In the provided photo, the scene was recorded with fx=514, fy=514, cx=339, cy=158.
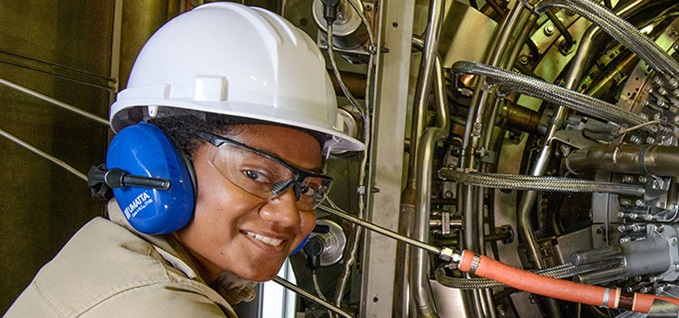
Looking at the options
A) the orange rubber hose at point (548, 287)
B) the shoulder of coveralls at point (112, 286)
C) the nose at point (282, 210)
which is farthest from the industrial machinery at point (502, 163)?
the shoulder of coveralls at point (112, 286)

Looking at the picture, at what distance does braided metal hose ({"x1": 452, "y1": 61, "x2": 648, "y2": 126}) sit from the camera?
1387 mm

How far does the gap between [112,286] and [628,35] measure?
132cm

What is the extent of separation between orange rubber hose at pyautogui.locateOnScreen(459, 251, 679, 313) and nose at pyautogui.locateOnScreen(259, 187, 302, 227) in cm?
47

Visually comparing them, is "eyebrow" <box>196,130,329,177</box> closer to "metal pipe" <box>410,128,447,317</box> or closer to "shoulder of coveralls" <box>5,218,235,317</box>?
"shoulder of coveralls" <box>5,218,235,317</box>

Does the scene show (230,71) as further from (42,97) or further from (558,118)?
(558,118)

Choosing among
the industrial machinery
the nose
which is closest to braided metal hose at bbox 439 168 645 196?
the industrial machinery

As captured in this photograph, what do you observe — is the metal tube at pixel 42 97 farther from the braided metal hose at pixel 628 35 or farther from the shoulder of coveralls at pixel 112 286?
the braided metal hose at pixel 628 35

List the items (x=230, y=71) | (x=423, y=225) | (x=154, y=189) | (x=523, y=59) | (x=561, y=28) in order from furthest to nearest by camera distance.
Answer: (x=523, y=59) → (x=561, y=28) → (x=423, y=225) → (x=230, y=71) → (x=154, y=189)

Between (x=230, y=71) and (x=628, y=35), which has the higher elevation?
(x=628, y=35)

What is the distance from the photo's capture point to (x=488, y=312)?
66.6 inches

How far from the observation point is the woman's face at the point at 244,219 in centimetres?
88

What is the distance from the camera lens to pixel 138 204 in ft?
2.74

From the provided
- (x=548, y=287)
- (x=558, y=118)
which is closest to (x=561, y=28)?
(x=558, y=118)

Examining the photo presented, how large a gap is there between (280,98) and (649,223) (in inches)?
45.3
